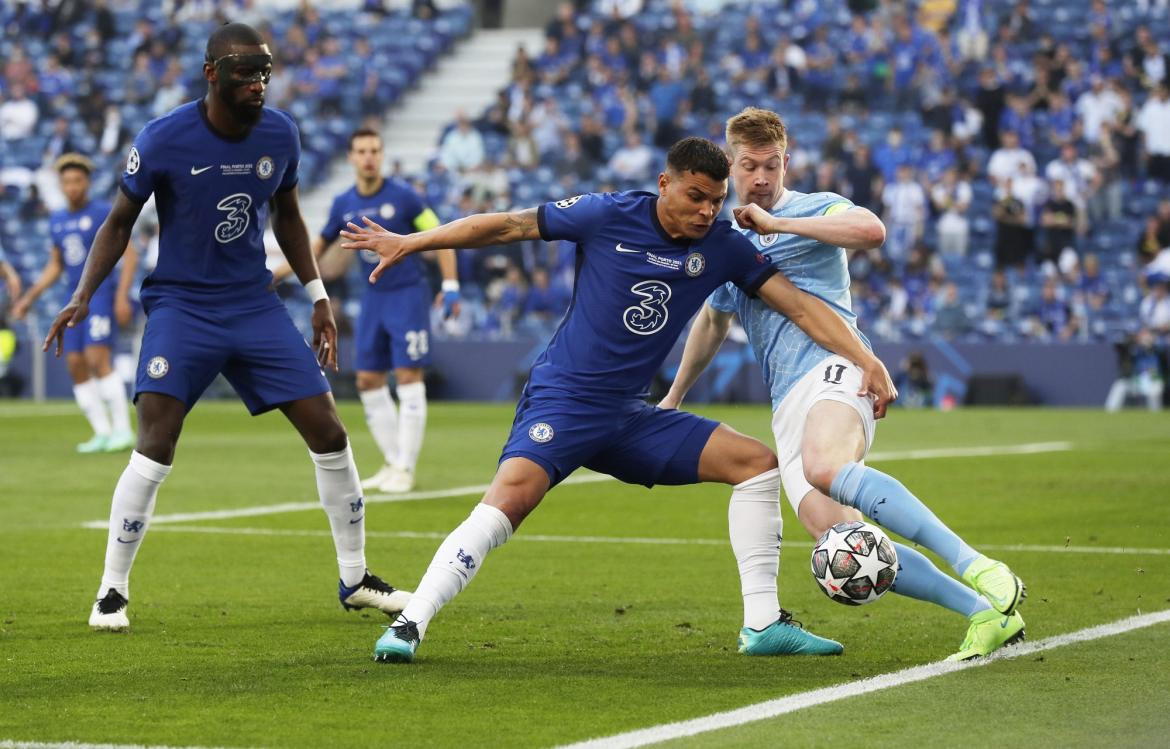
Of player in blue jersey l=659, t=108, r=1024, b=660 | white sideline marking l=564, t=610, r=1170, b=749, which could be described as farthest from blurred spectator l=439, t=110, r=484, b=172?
white sideline marking l=564, t=610, r=1170, b=749

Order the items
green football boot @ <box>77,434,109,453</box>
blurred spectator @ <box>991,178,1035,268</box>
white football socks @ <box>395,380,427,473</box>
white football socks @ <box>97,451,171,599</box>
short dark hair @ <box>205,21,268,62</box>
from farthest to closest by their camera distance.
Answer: blurred spectator @ <box>991,178,1035,268</box>, green football boot @ <box>77,434,109,453</box>, white football socks @ <box>395,380,427,473</box>, white football socks @ <box>97,451,171,599</box>, short dark hair @ <box>205,21,268,62</box>

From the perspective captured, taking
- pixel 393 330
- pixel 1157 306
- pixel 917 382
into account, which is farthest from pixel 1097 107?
pixel 393 330

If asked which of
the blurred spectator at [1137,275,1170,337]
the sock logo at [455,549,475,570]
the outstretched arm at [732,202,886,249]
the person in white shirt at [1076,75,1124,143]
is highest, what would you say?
the outstretched arm at [732,202,886,249]

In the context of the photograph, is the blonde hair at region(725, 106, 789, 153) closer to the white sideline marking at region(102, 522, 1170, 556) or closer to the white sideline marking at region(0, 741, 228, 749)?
the white sideline marking at region(0, 741, 228, 749)

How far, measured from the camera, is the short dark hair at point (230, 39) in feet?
23.9

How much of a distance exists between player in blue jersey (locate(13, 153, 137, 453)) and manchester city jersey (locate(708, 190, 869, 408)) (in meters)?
9.99

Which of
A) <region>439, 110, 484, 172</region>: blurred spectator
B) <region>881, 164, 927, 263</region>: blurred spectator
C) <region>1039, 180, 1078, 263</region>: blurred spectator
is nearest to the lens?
<region>1039, 180, 1078, 263</region>: blurred spectator

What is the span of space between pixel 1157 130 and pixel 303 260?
21513 mm

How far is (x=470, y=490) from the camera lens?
14383 mm

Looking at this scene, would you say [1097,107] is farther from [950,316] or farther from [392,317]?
[392,317]

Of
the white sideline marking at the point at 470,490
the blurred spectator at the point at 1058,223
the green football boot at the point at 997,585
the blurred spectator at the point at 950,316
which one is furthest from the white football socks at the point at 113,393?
the blurred spectator at the point at 1058,223

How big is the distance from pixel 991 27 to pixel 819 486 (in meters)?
24.8

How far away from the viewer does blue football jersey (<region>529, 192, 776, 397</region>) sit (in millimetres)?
6875

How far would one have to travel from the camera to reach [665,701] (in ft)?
19.7
